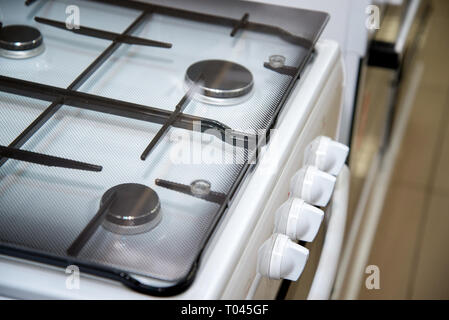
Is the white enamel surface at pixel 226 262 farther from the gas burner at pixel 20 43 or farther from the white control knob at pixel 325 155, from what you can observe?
the gas burner at pixel 20 43

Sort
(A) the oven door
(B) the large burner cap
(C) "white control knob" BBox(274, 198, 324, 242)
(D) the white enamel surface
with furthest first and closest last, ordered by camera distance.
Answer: (A) the oven door → (B) the large burner cap → (C) "white control knob" BBox(274, 198, 324, 242) → (D) the white enamel surface

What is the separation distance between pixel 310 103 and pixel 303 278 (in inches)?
8.0

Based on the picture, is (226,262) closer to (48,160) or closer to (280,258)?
(280,258)

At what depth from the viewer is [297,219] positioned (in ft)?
1.87

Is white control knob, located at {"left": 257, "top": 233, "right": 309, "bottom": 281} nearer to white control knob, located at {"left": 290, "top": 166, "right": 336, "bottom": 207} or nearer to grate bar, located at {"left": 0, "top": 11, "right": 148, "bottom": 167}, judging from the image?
white control knob, located at {"left": 290, "top": 166, "right": 336, "bottom": 207}

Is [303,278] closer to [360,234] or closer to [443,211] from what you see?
[360,234]

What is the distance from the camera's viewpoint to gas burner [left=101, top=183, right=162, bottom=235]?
51 cm

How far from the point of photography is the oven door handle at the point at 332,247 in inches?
25.4

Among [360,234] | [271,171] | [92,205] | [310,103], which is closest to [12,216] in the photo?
[92,205]

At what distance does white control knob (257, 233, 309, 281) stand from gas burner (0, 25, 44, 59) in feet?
1.24

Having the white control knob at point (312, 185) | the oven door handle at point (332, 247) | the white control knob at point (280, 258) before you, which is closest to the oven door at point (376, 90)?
the oven door handle at point (332, 247)

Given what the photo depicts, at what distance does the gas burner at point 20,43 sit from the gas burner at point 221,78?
Answer: 0.62ft

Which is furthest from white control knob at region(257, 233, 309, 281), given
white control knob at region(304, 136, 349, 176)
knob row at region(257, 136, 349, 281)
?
white control knob at region(304, 136, 349, 176)

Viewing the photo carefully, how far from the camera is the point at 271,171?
575 mm
